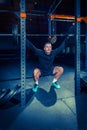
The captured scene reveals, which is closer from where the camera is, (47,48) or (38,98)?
(38,98)

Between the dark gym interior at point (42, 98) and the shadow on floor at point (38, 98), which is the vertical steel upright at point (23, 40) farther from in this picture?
the shadow on floor at point (38, 98)

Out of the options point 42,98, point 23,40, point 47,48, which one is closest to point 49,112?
point 42,98

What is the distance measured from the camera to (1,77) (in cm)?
376

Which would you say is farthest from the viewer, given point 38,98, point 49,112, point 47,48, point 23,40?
point 47,48

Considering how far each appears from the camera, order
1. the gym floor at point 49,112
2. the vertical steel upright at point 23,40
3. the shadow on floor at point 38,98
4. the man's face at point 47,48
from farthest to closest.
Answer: the man's face at point 47,48 < the shadow on floor at point 38,98 < the vertical steel upright at point 23,40 < the gym floor at point 49,112

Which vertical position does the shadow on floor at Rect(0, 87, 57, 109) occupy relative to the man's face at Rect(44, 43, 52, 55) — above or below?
below

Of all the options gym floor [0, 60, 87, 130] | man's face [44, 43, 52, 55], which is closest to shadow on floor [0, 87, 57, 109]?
gym floor [0, 60, 87, 130]

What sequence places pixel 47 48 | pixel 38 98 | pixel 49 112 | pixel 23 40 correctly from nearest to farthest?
1. pixel 49 112
2. pixel 23 40
3. pixel 38 98
4. pixel 47 48

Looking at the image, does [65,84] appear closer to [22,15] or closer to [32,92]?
[32,92]

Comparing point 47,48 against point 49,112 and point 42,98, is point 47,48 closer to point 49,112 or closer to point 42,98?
point 42,98

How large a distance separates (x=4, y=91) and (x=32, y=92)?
466 millimetres

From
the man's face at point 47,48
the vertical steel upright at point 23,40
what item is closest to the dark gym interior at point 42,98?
the vertical steel upright at point 23,40

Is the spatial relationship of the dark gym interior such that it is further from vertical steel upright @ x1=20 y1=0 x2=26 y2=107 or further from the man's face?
the man's face

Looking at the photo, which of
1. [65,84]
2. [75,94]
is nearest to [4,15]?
[65,84]
